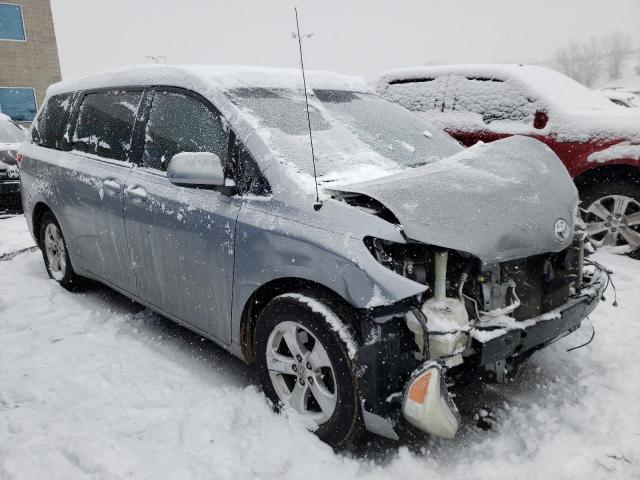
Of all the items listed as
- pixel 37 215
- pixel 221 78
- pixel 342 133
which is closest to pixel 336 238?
pixel 342 133

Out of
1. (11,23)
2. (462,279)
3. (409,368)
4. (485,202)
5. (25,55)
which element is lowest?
(409,368)

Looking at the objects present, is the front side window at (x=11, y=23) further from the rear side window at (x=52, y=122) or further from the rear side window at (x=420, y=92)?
the rear side window at (x=420, y=92)

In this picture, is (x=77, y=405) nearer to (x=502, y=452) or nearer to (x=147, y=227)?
(x=147, y=227)

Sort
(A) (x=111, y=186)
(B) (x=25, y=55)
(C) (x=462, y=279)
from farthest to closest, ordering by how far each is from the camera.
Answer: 1. (B) (x=25, y=55)
2. (A) (x=111, y=186)
3. (C) (x=462, y=279)

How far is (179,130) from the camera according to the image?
10.0 feet

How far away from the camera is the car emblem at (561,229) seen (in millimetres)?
2432

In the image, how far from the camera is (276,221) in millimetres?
2443

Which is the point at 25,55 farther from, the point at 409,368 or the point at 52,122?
the point at 409,368

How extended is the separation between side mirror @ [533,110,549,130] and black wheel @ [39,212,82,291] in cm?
480

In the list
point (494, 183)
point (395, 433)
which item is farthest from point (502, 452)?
point (494, 183)

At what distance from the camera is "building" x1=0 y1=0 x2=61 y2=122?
21078mm

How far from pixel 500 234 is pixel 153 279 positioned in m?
2.15

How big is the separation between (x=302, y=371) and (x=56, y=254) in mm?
3224

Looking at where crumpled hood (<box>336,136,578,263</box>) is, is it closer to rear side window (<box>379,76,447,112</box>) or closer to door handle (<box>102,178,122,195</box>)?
door handle (<box>102,178,122,195</box>)
